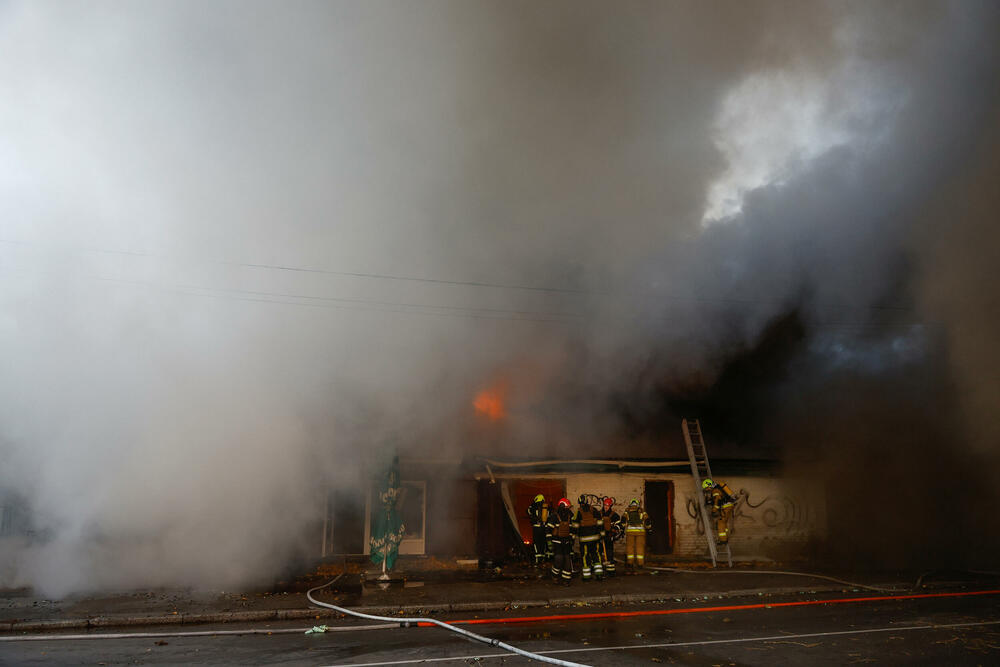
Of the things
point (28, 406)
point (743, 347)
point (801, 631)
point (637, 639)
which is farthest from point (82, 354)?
point (743, 347)

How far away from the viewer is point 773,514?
14078 mm

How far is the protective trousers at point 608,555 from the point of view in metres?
10.7

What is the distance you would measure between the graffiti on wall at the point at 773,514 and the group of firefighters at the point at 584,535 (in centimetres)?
222

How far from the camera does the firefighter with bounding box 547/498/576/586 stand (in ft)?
34.0

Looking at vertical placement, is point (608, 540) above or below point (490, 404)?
below

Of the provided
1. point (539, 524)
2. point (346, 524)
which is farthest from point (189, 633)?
point (539, 524)

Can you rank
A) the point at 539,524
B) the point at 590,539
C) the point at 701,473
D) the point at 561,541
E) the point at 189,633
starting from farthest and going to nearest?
1. the point at 701,473
2. the point at 539,524
3. the point at 590,539
4. the point at 561,541
5. the point at 189,633

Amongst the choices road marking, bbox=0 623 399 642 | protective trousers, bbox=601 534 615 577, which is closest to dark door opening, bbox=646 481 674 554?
protective trousers, bbox=601 534 615 577

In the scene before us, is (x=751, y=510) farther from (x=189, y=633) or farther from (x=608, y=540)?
(x=189, y=633)

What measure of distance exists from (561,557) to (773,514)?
6.49 metres

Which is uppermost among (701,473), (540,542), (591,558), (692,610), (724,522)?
(701,473)

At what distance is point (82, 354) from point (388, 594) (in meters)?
7.17

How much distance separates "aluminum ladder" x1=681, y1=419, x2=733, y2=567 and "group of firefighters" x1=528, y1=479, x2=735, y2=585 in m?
1.35

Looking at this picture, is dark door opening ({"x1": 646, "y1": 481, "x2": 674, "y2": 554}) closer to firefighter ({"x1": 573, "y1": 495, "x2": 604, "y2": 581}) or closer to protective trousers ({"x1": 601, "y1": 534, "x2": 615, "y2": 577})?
protective trousers ({"x1": 601, "y1": 534, "x2": 615, "y2": 577})
